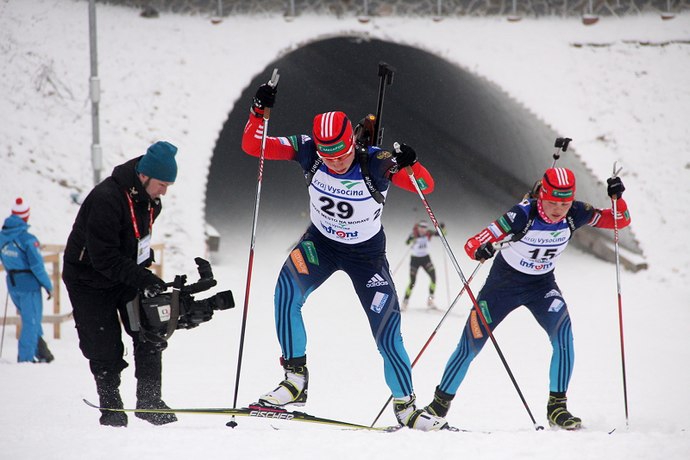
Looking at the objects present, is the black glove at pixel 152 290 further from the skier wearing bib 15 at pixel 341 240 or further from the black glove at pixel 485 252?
the black glove at pixel 485 252

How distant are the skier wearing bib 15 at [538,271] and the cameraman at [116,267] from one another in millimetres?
2455

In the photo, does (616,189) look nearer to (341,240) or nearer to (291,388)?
(341,240)

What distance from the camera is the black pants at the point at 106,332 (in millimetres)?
4859

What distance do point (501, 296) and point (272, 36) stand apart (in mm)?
11021

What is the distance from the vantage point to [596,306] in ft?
40.4

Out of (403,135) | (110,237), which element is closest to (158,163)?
(110,237)

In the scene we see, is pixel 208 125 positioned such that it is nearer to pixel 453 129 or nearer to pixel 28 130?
pixel 28 130

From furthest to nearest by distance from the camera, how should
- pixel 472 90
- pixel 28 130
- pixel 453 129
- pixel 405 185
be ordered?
pixel 453 129 → pixel 472 90 → pixel 28 130 → pixel 405 185

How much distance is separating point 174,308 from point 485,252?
2.47 meters

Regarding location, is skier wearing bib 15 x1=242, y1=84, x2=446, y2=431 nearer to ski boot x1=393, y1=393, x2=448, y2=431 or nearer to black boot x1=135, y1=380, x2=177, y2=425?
ski boot x1=393, y1=393, x2=448, y2=431

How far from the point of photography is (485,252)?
5801 millimetres

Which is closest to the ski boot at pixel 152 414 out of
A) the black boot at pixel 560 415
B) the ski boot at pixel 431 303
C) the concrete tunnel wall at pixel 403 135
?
the black boot at pixel 560 415

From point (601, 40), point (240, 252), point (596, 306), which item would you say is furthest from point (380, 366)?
point (601, 40)

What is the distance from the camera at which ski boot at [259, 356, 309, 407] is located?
492 centimetres
